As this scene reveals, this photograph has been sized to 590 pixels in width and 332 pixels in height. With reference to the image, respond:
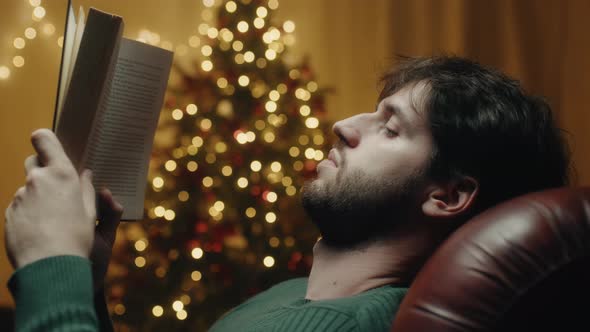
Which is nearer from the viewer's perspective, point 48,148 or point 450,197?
point 48,148

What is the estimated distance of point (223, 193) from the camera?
9.02 ft

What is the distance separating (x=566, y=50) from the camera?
348cm

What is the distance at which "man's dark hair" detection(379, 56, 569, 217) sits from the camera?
114 cm

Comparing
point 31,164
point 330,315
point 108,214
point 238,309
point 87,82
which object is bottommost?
point 238,309

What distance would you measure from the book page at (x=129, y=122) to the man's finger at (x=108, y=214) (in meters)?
0.02

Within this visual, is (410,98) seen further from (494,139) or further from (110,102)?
(110,102)

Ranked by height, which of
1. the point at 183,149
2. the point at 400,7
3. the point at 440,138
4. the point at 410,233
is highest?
the point at 400,7

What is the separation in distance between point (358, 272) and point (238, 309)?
309 mm

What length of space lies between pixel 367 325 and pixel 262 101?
195 centimetres

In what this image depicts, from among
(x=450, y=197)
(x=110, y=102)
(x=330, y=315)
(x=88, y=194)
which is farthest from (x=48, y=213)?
(x=450, y=197)

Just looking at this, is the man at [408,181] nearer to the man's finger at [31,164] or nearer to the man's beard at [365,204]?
the man's beard at [365,204]

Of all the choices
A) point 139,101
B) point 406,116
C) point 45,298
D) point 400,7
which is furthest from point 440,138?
point 400,7

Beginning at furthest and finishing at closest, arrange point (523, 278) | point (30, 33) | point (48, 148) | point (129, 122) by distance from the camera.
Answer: point (30, 33), point (129, 122), point (48, 148), point (523, 278)

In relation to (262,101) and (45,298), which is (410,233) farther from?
(262,101)
